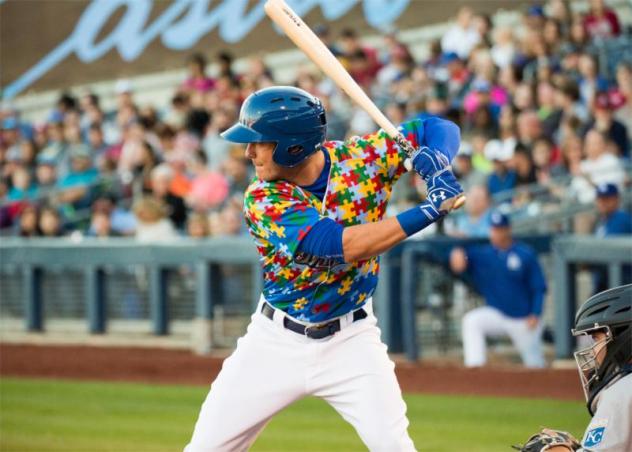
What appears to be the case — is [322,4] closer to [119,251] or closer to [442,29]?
[442,29]

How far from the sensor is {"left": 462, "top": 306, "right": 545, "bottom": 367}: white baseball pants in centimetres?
1103

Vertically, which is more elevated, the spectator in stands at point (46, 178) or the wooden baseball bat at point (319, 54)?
the wooden baseball bat at point (319, 54)

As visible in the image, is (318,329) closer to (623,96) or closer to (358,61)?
(623,96)

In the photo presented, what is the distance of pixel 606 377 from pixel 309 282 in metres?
1.44

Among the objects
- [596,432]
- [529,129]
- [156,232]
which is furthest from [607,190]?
[596,432]

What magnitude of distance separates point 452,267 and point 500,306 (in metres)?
0.57

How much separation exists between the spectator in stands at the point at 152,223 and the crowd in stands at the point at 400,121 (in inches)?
0.7

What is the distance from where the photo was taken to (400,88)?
1446cm

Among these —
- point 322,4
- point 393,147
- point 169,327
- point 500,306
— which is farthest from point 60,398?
point 322,4

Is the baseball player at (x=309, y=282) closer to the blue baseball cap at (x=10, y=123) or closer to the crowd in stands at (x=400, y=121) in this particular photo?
the crowd in stands at (x=400, y=121)

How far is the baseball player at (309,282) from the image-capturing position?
481 centimetres

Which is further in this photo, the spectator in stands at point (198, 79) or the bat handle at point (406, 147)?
the spectator in stands at point (198, 79)

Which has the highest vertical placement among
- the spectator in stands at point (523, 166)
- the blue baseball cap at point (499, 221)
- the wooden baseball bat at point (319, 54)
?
the wooden baseball bat at point (319, 54)

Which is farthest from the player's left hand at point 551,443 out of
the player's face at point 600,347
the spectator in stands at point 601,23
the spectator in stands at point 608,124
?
the spectator in stands at point 601,23
